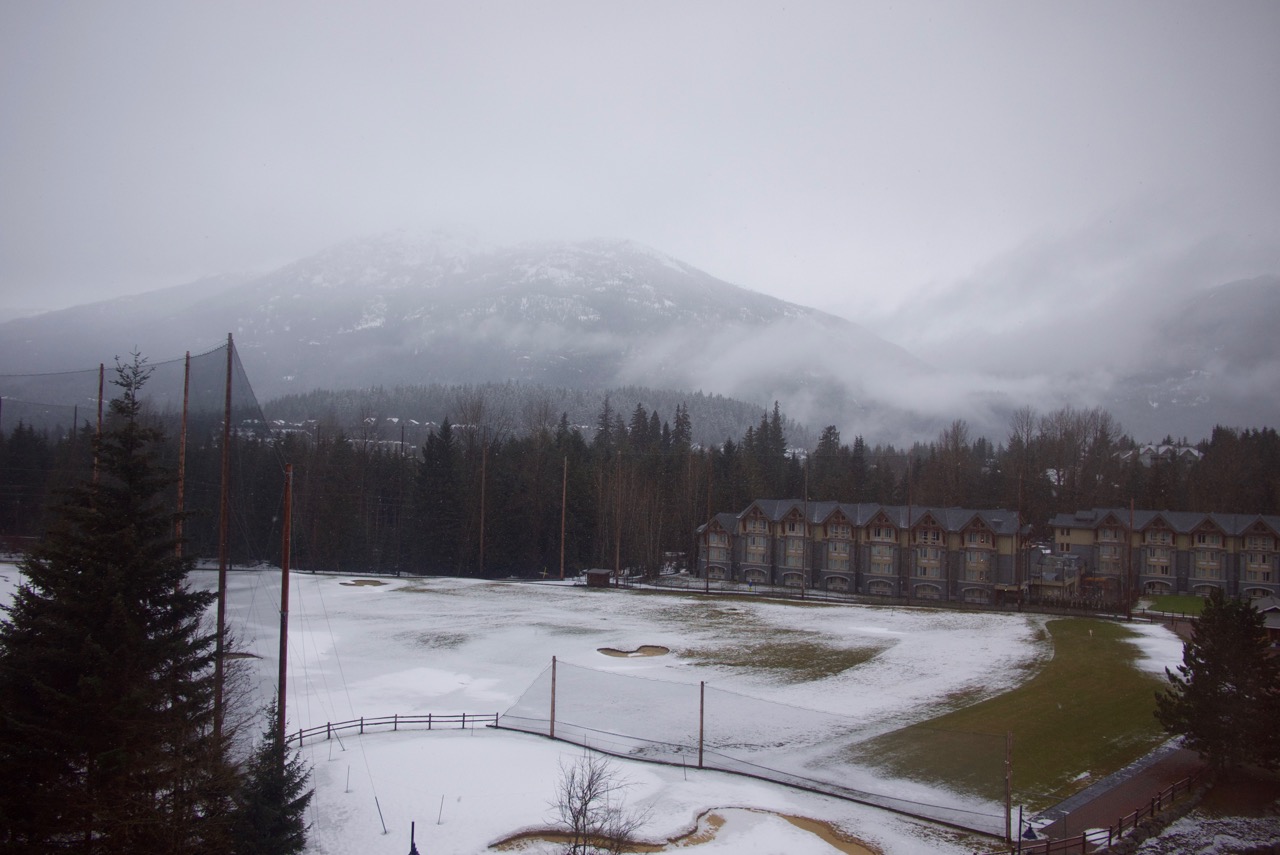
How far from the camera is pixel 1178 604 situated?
62875mm

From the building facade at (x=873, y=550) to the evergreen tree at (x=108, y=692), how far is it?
5824cm

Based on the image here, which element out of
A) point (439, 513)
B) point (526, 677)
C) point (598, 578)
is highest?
point (439, 513)

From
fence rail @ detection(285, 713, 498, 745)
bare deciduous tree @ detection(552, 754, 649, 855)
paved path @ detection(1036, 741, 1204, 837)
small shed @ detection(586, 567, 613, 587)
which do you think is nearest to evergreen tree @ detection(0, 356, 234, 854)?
bare deciduous tree @ detection(552, 754, 649, 855)

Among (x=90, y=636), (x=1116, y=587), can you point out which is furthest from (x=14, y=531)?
(x=1116, y=587)

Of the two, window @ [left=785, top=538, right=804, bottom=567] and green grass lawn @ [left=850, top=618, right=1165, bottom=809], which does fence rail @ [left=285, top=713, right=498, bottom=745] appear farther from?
window @ [left=785, top=538, right=804, bottom=567]

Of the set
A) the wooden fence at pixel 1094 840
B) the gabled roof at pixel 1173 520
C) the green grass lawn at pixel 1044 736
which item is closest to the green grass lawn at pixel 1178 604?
the gabled roof at pixel 1173 520

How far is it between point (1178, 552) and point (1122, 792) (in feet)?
193

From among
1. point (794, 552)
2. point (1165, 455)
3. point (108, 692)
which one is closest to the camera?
point (108, 692)

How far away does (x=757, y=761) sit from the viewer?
24.5 meters

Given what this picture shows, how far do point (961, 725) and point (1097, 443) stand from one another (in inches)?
4193

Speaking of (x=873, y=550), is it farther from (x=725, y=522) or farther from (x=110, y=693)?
(x=110, y=693)

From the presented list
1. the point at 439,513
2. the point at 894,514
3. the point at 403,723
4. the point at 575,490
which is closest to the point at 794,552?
the point at 894,514

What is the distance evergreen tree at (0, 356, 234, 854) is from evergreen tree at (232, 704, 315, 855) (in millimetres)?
978

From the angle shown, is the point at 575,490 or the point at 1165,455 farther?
the point at 1165,455
